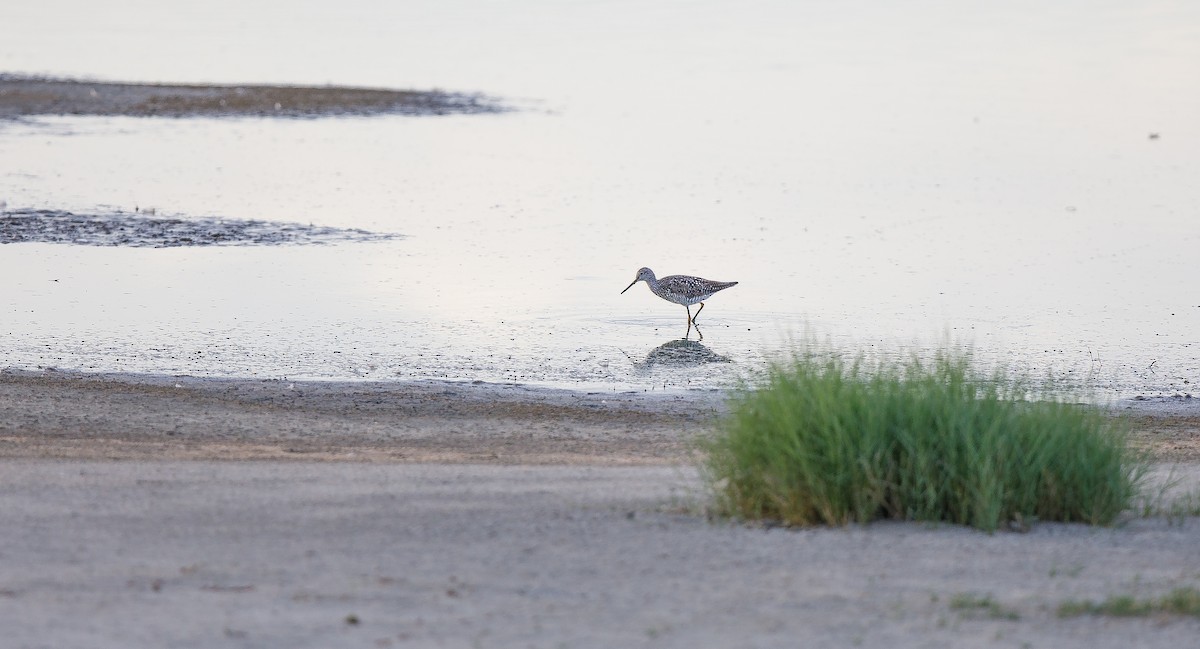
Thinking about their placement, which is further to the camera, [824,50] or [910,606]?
[824,50]

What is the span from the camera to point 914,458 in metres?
7.23

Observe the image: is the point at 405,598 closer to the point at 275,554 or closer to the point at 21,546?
Result: the point at 275,554

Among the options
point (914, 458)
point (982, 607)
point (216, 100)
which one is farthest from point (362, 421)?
point (216, 100)

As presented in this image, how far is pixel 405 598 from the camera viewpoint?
627cm

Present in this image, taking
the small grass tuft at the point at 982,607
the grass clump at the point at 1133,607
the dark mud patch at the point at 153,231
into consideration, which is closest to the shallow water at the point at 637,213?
the dark mud patch at the point at 153,231

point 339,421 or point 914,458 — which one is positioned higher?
point 914,458

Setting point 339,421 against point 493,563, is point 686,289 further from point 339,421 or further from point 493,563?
point 493,563

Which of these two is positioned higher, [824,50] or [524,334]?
[824,50]

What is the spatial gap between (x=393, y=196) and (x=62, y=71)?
1878 centimetres

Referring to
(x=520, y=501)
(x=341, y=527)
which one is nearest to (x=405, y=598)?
(x=341, y=527)

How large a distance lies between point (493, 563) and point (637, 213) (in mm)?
15383

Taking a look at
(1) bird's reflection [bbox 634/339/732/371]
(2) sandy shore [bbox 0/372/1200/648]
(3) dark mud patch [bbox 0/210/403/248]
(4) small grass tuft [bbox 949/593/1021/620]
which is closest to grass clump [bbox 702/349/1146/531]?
(2) sandy shore [bbox 0/372/1200/648]

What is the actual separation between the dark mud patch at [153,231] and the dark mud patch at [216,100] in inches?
490

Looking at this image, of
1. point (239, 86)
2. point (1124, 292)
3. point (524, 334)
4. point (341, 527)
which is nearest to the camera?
point (341, 527)
